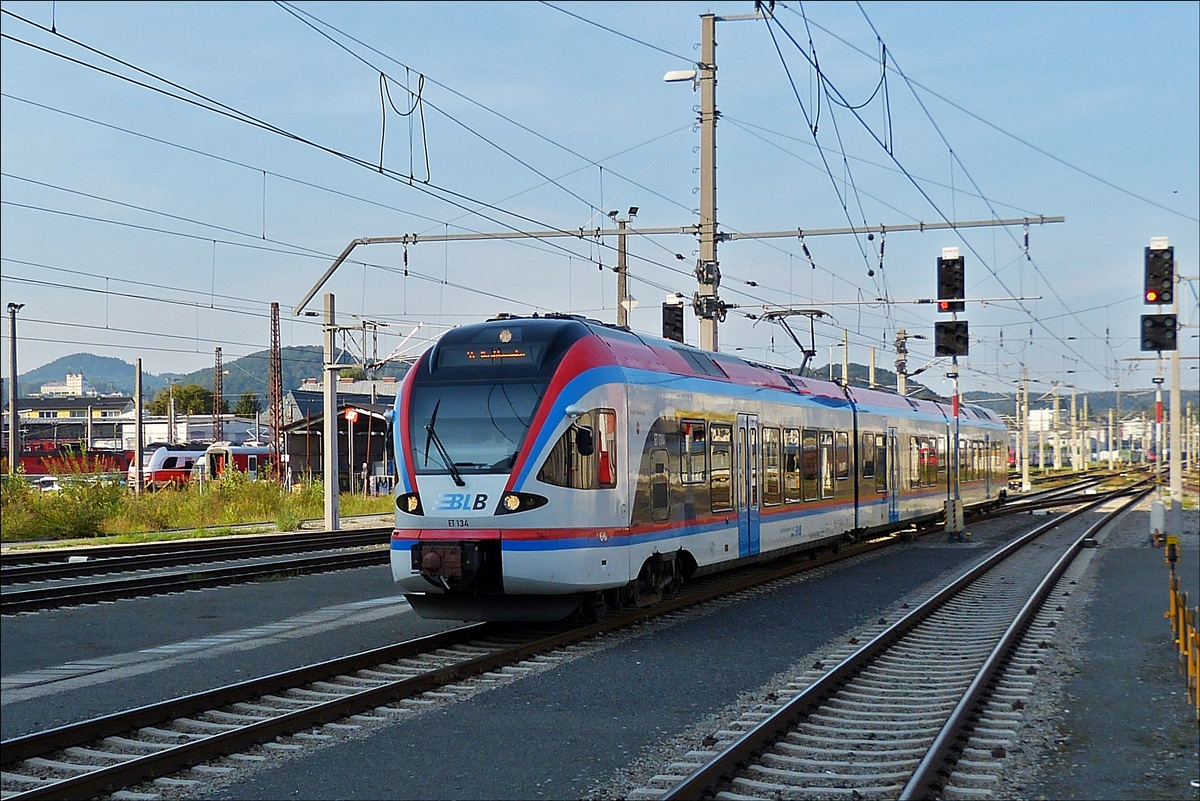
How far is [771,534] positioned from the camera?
18.5 meters

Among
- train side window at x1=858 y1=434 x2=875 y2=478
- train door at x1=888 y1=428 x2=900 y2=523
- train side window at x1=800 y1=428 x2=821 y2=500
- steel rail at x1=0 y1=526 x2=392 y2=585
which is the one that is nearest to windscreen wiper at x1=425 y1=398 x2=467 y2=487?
steel rail at x1=0 y1=526 x2=392 y2=585

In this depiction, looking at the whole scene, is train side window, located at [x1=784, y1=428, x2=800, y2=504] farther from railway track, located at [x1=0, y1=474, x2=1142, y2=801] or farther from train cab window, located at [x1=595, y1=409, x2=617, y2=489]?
train cab window, located at [x1=595, y1=409, x2=617, y2=489]

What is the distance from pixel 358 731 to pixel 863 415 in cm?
1750

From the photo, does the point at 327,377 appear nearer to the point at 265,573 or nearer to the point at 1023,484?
the point at 265,573

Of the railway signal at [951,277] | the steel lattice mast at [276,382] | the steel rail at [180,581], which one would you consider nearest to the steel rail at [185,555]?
the steel rail at [180,581]

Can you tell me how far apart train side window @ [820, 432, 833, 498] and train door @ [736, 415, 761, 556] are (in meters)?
3.82

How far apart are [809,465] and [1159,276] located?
738 centimetres

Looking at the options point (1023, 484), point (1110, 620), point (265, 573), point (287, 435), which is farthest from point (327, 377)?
point (1023, 484)

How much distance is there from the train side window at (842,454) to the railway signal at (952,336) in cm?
422

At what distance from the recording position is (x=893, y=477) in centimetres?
2656

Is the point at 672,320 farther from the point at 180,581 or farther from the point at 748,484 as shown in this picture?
the point at 180,581

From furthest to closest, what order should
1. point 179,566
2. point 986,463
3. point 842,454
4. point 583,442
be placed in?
point 986,463 → point 842,454 → point 179,566 → point 583,442

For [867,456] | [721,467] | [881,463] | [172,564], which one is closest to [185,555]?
[172,564]

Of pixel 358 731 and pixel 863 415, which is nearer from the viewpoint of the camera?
pixel 358 731
